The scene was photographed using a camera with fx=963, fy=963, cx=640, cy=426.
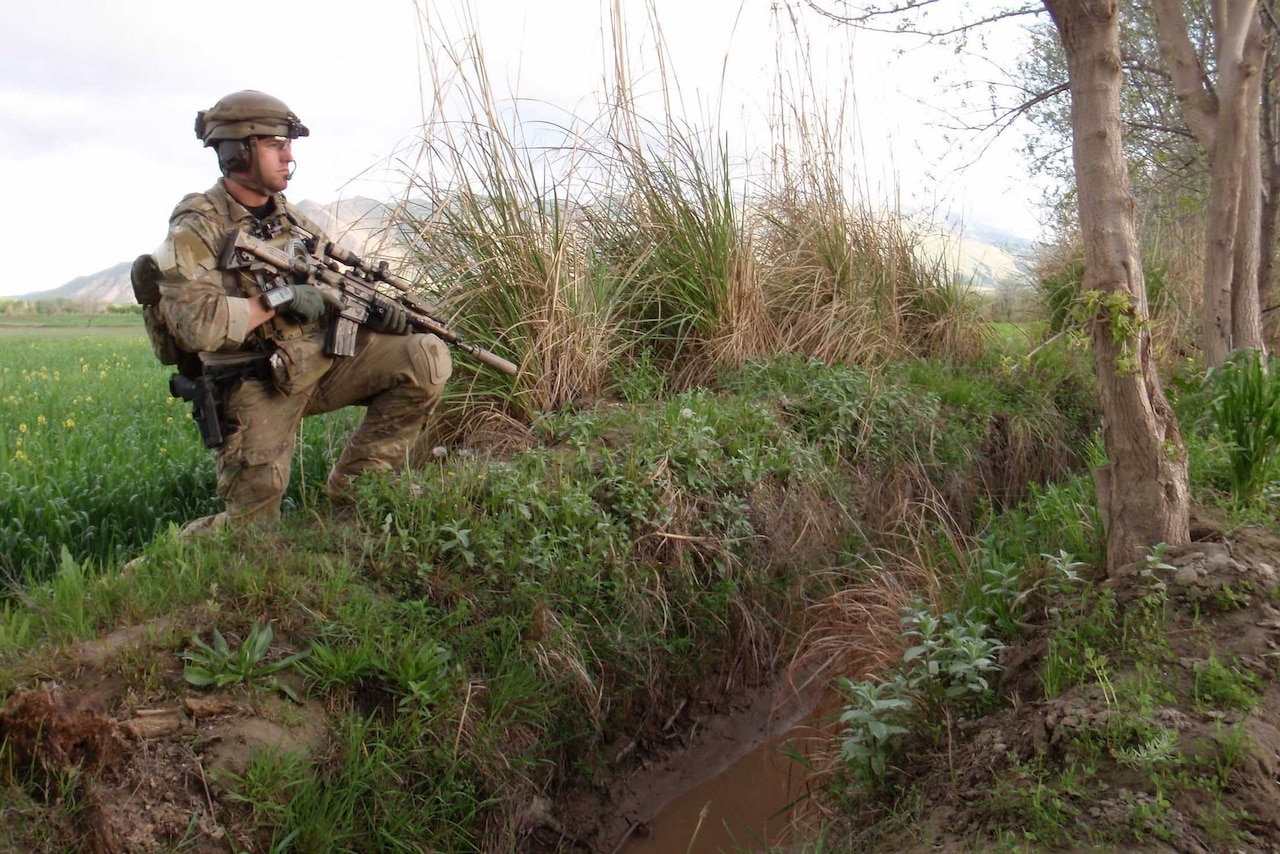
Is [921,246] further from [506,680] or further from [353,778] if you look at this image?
[353,778]

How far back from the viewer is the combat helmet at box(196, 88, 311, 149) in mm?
3562

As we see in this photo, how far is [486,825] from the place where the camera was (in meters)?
3.10

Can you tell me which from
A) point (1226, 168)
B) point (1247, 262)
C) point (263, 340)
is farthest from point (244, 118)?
point (1247, 262)

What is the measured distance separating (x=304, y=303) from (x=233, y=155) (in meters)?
0.61

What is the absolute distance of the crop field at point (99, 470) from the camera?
13.0ft

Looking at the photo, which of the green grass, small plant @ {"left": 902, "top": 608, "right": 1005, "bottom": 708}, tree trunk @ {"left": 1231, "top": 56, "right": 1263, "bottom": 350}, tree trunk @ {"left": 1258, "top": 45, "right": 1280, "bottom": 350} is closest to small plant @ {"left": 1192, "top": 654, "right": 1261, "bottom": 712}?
small plant @ {"left": 902, "top": 608, "right": 1005, "bottom": 708}

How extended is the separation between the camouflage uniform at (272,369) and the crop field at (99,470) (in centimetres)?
23

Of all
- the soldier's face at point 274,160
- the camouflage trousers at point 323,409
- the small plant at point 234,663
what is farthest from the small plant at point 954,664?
the soldier's face at point 274,160

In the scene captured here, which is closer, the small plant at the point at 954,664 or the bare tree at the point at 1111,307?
the small plant at the point at 954,664

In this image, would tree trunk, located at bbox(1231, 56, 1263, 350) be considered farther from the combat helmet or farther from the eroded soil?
the combat helmet

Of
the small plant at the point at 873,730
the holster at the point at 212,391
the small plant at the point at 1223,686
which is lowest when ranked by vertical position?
the small plant at the point at 873,730

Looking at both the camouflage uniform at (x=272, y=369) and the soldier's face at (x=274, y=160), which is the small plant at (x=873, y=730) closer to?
the camouflage uniform at (x=272, y=369)

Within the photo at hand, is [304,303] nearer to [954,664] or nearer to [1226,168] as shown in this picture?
[954,664]

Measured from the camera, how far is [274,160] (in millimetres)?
3648
